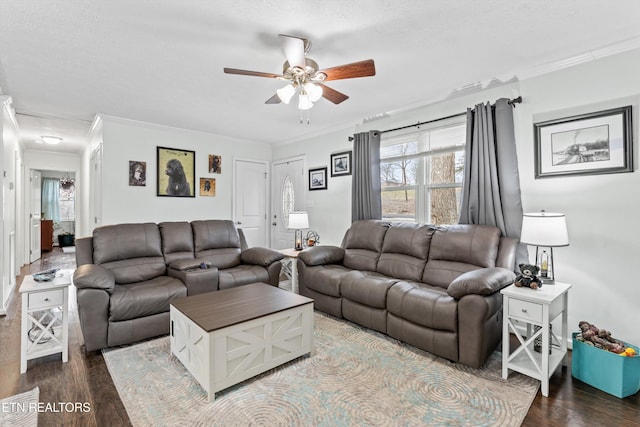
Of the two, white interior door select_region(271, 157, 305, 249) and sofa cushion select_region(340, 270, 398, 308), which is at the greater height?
white interior door select_region(271, 157, 305, 249)

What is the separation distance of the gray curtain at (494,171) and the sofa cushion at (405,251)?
521mm

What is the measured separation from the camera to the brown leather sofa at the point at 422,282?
89.3 inches

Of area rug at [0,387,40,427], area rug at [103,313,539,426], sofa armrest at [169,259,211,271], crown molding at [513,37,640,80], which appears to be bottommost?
area rug at [103,313,539,426]

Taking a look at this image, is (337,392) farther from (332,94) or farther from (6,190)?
(6,190)

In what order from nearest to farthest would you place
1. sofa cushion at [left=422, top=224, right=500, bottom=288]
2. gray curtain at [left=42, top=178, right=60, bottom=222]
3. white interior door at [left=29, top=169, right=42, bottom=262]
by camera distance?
sofa cushion at [left=422, top=224, right=500, bottom=288] → white interior door at [left=29, top=169, right=42, bottom=262] → gray curtain at [left=42, top=178, right=60, bottom=222]

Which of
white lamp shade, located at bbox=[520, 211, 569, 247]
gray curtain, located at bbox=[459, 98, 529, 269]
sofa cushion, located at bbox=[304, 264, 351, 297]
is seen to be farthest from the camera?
sofa cushion, located at bbox=[304, 264, 351, 297]

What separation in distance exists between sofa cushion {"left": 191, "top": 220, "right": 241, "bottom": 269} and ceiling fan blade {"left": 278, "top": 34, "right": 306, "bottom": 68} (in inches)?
105

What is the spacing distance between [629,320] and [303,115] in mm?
3886

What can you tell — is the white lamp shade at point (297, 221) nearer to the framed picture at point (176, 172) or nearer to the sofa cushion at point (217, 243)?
the sofa cushion at point (217, 243)

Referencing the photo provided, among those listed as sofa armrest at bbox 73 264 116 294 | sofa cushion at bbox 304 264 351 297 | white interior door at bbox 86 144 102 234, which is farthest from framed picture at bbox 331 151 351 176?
white interior door at bbox 86 144 102 234

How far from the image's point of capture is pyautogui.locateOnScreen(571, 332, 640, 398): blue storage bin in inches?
76.3

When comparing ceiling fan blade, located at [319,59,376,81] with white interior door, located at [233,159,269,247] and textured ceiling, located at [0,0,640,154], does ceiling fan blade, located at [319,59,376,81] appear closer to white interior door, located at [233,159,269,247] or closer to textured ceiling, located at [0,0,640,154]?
textured ceiling, located at [0,0,640,154]

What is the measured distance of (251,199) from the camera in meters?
5.76

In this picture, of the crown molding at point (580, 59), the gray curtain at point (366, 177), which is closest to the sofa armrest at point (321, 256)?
the gray curtain at point (366, 177)
